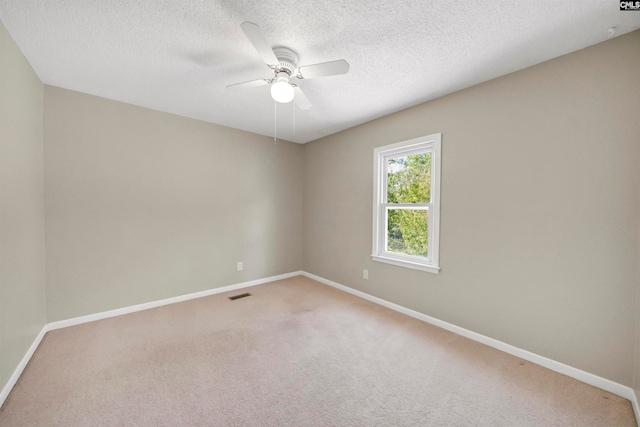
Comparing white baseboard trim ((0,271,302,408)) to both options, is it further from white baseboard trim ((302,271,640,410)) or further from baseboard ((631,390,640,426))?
baseboard ((631,390,640,426))

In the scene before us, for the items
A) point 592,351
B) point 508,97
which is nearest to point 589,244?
point 592,351

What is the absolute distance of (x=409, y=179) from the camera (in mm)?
3137

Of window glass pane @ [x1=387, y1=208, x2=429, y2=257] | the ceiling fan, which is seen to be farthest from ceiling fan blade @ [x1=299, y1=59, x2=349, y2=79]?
window glass pane @ [x1=387, y1=208, x2=429, y2=257]

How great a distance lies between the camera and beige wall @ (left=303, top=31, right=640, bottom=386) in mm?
1740

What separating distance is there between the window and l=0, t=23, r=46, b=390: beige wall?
11.0ft

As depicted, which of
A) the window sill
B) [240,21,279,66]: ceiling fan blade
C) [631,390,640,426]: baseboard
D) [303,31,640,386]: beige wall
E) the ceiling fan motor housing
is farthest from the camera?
the window sill

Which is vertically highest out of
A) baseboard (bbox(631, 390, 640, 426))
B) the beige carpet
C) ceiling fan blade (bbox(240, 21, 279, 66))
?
ceiling fan blade (bbox(240, 21, 279, 66))

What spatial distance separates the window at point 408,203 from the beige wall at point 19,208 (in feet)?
11.0

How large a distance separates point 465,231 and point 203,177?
11.0ft

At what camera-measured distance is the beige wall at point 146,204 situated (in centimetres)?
262

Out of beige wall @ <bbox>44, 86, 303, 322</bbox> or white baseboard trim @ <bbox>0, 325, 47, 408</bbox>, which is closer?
white baseboard trim @ <bbox>0, 325, 47, 408</bbox>

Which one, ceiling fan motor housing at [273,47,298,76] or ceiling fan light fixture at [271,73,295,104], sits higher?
ceiling fan motor housing at [273,47,298,76]

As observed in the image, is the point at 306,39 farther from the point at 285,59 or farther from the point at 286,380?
the point at 286,380

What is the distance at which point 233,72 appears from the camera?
2273 millimetres
